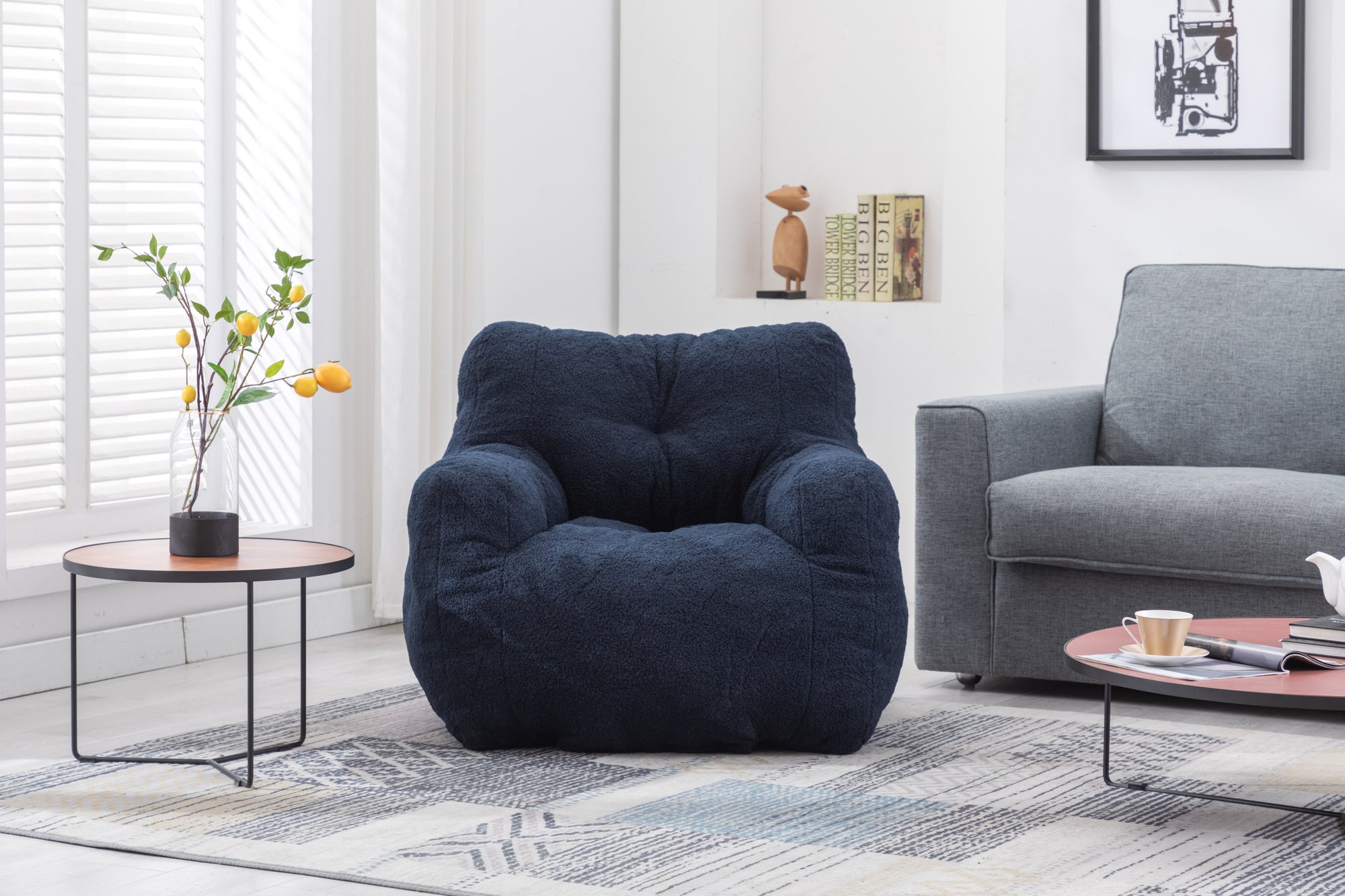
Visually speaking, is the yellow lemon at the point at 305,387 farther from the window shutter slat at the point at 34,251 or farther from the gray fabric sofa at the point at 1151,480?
the gray fabric sofa at the point at 1151,480

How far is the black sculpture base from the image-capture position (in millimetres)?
2779

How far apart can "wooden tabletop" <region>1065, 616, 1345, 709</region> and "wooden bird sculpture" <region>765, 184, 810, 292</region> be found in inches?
96.9

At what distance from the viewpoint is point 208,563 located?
272 centimetres

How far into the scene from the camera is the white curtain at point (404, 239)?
419cm

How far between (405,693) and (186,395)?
0.89 meters

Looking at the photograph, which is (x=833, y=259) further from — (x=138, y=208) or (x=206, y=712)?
(x=206, y=712)

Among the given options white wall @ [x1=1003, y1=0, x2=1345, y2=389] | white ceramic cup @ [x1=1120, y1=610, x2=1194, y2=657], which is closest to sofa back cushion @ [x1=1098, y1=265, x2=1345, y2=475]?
white wall @ [x1=1003, y1=0, x2=1345, y2=389]

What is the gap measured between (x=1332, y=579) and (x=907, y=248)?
2.36m

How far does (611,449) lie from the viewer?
3.30 m

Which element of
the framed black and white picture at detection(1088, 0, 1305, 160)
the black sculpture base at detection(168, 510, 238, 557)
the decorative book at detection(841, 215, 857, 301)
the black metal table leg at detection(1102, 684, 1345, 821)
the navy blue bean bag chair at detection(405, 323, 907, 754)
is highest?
the framed black and white picture at detection(1088, 0, 1305, 160)

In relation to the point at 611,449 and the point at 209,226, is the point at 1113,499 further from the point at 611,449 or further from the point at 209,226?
the point at 209,226

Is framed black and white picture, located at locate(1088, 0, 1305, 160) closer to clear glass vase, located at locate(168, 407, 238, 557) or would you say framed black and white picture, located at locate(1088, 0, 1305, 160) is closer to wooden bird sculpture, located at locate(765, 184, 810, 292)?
wooden bird sculpture, located at locate(765, 184, 810, 292)

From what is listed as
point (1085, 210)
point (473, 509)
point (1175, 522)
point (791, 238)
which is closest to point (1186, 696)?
point (1175, 522)

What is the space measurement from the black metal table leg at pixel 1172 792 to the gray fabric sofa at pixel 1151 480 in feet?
2.03
